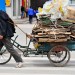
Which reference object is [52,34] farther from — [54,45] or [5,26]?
[5,26]

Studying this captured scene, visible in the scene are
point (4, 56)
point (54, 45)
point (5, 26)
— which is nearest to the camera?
point (5, 26)

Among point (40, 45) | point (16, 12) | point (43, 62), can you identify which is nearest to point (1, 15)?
point (40, 45)

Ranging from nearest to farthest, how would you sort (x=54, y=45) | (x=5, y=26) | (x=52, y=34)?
(x=5, y=26) < (x=52, y=34) < (x=54, y=45)

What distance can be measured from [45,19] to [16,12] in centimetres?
2947

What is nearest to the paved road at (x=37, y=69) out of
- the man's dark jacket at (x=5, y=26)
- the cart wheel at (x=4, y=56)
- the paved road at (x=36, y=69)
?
the paved road at (x=36, y=69)

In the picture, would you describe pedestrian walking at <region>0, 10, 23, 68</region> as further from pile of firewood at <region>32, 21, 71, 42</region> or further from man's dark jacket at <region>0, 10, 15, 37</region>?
pile of firewood at <region>32, 21, 71, 42</region>

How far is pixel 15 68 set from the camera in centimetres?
980

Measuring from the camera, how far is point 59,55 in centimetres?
1017

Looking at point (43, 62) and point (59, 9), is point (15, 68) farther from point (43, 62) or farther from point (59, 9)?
point (59, 9)

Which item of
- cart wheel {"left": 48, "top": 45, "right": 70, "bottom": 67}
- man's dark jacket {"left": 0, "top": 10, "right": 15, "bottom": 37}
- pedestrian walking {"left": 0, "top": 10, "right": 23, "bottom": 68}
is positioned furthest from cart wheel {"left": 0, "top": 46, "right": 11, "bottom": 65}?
cart wheel {"left": 48, "top": 45, "right": 70, "bottom": 67}

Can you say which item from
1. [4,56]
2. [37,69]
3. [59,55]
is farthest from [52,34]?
[4,56]

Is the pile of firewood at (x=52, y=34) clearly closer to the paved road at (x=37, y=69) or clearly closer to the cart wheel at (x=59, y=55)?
the cart wheel at (x=59, y=55)

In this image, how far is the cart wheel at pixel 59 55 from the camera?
33.0 ft

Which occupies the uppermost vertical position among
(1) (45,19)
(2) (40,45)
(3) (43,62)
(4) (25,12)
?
(1) (45,19)
